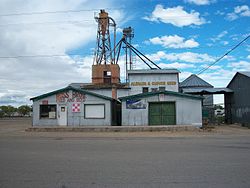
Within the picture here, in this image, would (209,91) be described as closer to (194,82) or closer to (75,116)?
(194,82)

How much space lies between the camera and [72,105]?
27828 mm

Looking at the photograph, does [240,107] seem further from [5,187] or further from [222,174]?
[5,187]

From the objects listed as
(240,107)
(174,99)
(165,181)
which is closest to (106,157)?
(165,181)

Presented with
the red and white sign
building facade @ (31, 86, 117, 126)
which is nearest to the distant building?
building facade @ (31, 86, 117, 126)

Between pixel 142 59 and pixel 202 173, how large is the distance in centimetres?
4250

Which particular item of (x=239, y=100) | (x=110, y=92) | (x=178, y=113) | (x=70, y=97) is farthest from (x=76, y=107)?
(x=239, y=100)

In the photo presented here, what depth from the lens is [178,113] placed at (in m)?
26.7

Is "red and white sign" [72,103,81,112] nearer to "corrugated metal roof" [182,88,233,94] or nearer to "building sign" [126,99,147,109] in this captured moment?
"building sign" [126,99,147,109]

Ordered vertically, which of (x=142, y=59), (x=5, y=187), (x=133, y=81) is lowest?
(x=5, y=187)

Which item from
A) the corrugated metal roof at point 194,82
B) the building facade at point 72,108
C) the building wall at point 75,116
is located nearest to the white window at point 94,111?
the building facade at point 72,108

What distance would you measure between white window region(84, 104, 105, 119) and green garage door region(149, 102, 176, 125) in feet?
16.2

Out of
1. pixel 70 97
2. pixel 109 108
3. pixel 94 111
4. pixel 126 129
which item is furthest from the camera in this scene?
pixel 70 97

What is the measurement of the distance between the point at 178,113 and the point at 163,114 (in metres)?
1.49

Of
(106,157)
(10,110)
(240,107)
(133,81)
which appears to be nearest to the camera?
(106,157)
